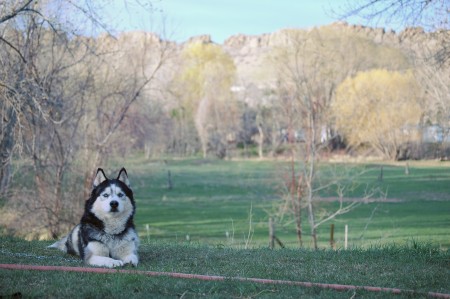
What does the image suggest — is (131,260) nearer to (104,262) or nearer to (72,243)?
(104,262)

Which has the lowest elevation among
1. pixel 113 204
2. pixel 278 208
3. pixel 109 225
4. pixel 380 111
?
pixel 278 208

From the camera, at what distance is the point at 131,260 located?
8.36m

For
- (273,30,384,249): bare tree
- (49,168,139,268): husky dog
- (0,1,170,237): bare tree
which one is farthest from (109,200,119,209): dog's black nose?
(273,30,384,249): bare tree

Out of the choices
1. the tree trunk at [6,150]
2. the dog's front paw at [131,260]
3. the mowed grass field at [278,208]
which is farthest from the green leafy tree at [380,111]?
the dog's front paw at [131,260]

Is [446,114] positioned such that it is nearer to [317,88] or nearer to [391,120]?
[317,88]

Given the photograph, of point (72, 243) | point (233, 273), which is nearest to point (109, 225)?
point (72, 243)

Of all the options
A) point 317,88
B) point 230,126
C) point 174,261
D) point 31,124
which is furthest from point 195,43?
point 174,261

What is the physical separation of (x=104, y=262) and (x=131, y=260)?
0.41 m

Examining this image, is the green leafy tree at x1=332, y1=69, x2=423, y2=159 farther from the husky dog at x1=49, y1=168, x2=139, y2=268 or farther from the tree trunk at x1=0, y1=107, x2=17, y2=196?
the husky dog at x1=49, y1=168, x2=139, y2=268

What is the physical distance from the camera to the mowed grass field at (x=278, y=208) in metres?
29.3

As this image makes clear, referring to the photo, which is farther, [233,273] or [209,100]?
[209,100]

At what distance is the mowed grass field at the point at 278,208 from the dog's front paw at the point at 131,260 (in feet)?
41.5

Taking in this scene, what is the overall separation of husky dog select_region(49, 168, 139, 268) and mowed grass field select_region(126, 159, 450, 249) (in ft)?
40.5

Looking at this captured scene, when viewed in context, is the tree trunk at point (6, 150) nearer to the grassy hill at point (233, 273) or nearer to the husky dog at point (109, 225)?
the grassy hill at point (233, 273)
